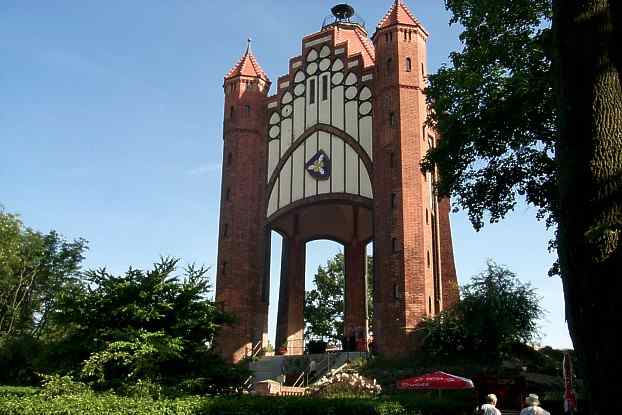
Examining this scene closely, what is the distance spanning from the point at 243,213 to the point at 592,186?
83.9 ft

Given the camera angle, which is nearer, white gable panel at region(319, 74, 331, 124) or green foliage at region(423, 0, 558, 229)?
green foliage at region(423, 0, 558, 229)

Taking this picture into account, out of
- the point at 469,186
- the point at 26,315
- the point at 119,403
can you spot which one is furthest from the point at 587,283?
the point at 26,315

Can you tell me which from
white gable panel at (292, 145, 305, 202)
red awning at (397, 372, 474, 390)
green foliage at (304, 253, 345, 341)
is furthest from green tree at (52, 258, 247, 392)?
green foliage at (304, 253, 345, 341)

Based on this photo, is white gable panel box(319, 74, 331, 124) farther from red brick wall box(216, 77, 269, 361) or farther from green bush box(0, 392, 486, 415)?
green bush box(0, 392, 486, 415)

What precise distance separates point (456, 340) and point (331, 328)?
903 inches

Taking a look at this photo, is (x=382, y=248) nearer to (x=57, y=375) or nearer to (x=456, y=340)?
(x=456, y=340)

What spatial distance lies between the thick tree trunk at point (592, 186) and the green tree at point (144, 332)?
1276 cm

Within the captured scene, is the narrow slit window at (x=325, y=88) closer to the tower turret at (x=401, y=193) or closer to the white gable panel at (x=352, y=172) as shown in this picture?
the tower turret at (x=401, y=193)

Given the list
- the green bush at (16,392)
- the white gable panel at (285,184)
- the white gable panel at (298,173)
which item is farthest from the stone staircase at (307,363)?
the green bush at (16,392)

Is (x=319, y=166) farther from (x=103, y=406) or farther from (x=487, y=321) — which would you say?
(x=103, y=406)

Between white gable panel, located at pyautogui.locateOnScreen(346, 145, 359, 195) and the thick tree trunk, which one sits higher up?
white gable panel, located at pyautogui.locateOnScreen(346, 145, 359, 195)

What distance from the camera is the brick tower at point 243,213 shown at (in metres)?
29.9

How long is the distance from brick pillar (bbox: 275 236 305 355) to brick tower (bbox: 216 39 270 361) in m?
3.41

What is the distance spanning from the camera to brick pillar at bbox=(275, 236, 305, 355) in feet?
111
